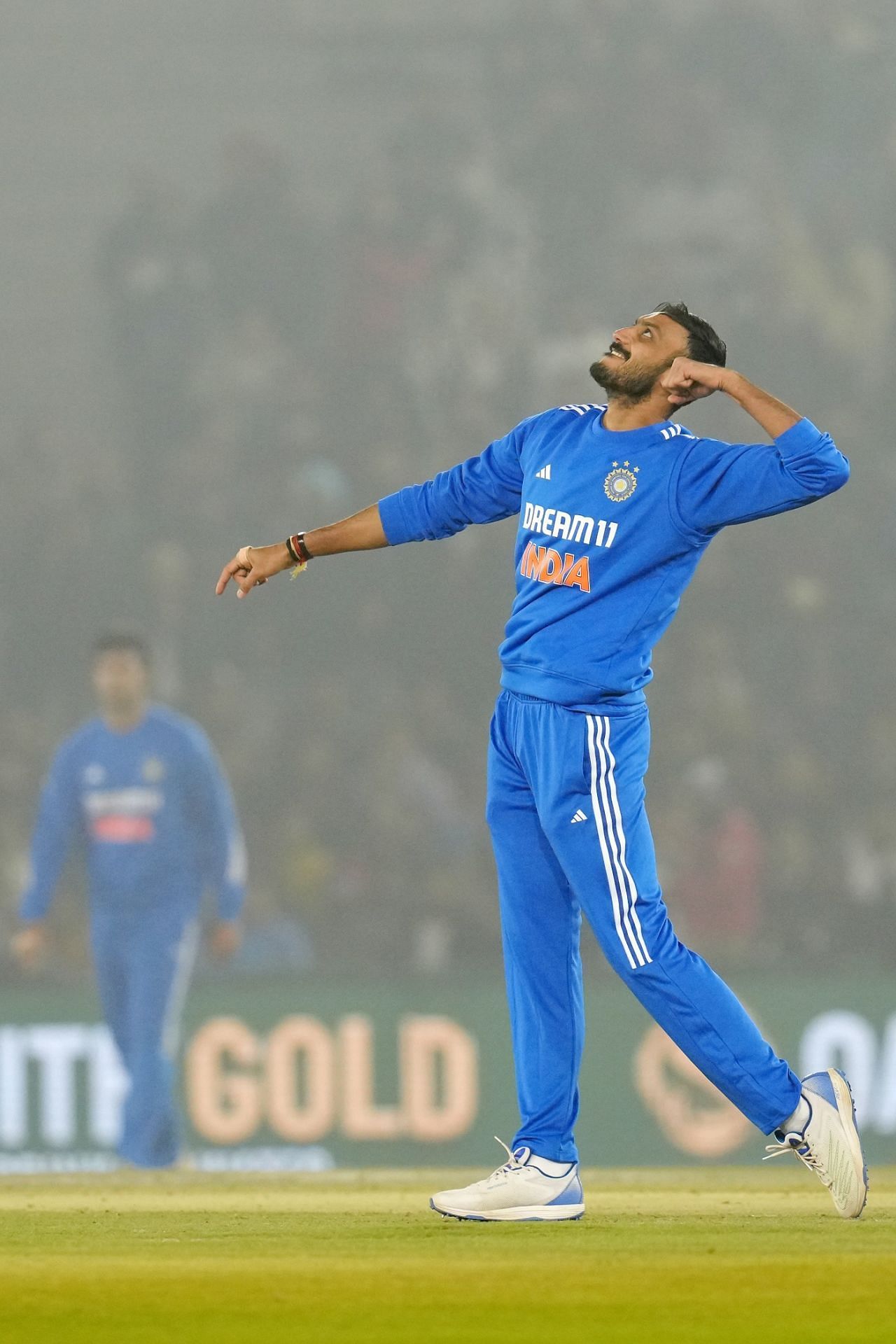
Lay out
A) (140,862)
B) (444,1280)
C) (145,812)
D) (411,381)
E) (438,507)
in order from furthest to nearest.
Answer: (411,381) < (145,812) < (140,862) < (438,507) < (444,1280)

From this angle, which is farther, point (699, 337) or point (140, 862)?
point (140, 862)

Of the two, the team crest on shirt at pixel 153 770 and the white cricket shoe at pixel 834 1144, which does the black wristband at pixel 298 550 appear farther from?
the team crest on shirt at pixel 153 770

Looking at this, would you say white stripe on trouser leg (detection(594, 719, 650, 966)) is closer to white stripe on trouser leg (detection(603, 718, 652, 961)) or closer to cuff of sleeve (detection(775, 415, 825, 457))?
white stripe on trouser leg (detection(603, 718, 652, 961))

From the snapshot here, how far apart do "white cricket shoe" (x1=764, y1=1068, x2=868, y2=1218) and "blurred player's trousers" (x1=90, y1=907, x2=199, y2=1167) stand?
16.3 feet

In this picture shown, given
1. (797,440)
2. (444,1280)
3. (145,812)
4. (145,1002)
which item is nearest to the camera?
(444,1280)

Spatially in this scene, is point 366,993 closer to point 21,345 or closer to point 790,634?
point 790,634

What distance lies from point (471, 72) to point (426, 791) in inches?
205

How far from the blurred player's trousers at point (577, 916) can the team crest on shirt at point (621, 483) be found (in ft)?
1.43

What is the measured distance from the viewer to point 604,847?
3.78 metres

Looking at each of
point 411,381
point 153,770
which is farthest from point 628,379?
point 411,381

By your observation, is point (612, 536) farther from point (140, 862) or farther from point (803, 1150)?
point (140, 862)

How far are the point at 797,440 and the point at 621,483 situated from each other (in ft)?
1.28

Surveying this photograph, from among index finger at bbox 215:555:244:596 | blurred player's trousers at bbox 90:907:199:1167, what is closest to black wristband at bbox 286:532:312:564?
index finger at bbox 215:555:244:596

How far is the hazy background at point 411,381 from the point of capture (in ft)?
36.2
